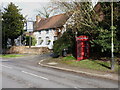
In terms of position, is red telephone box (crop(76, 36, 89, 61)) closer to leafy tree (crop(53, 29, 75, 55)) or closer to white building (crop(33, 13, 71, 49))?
leafy tree (crop(53, 29, 75, 55))

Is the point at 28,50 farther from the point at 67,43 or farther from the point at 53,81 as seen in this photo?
the point at 53,81

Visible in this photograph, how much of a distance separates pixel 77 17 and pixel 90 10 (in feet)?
5.85

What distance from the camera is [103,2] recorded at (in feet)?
51.4

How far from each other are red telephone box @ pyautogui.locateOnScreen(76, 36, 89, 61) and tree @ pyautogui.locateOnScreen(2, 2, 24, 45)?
2033 cm

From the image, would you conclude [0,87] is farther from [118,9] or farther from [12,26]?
[12,26]

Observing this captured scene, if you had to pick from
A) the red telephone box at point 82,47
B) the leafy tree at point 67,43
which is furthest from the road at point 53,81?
the leafy tree at point 67,43

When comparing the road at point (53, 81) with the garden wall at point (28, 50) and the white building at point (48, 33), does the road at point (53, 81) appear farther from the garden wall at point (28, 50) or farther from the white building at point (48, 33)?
the white building at point (48, 33)

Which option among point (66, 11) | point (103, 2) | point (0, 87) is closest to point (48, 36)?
point (66, 11)

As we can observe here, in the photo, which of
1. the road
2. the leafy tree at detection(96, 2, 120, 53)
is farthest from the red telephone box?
the road

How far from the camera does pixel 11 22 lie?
3394cm

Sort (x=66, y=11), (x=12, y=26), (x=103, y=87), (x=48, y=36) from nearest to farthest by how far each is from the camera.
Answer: (x=103, y=87) < (x=66, y=11) < (x=12, y=26) < (x=48, y=36)

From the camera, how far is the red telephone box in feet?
56.5

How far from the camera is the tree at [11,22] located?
109 ft

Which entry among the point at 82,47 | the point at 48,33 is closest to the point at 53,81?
the point at 82,47
